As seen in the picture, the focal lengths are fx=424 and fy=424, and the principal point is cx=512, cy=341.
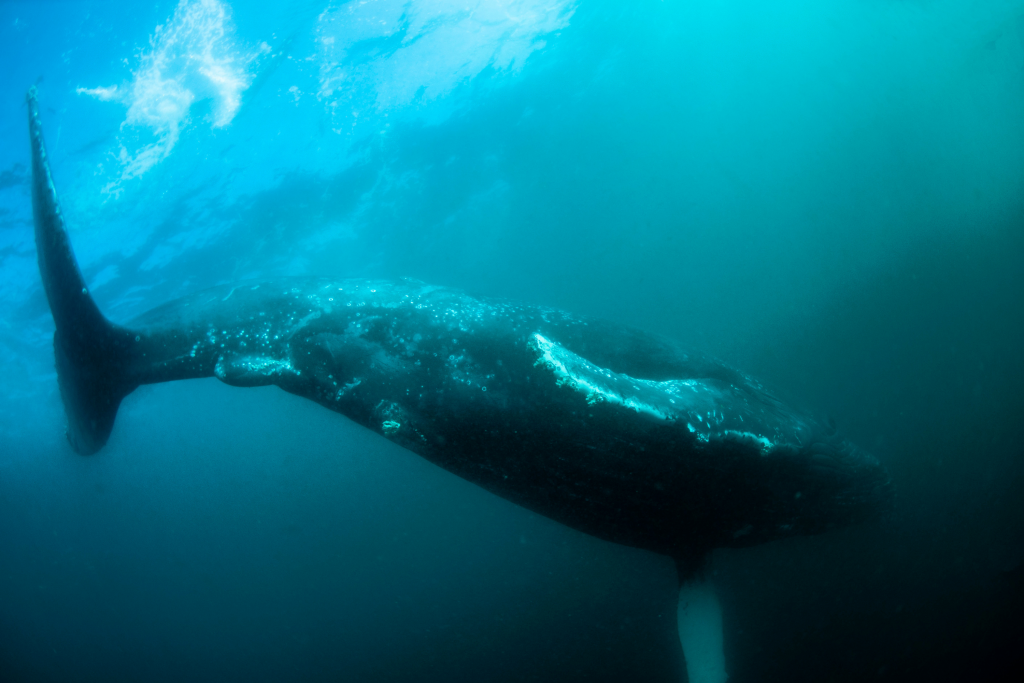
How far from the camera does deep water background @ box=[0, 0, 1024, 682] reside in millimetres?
12297

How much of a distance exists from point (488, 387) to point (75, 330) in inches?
172

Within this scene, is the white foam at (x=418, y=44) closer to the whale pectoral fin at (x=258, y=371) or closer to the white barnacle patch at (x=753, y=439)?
the whale pectoral fin at (x=258, y=371)

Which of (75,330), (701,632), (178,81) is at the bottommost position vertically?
(701,632)

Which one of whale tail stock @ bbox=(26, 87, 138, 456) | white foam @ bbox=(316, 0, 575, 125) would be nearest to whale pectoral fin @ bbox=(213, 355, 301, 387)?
whale tail stock @ bbox=(26, 87, 138, 456)

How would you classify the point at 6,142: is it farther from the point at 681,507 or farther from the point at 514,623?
the point at 514,623

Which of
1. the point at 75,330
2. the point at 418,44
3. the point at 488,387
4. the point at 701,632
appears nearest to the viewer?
the point at 488,387

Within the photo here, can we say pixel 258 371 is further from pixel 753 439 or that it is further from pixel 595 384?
pixel 753 439

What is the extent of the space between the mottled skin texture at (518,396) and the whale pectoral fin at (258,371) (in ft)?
0.04

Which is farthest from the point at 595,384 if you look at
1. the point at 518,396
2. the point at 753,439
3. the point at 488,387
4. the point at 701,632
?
the point at 701,632

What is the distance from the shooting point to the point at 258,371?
416 cm

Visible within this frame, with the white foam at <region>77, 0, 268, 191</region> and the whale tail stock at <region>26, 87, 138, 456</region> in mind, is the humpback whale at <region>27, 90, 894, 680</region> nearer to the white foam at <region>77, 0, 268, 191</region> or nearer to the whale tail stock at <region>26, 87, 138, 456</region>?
the whale tail stock at <region>26, 87, 138, 456</region>

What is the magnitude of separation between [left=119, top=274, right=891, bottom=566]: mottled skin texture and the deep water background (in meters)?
3.94

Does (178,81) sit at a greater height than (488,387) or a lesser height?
greater

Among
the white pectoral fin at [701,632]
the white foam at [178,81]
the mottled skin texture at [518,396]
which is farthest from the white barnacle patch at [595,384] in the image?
the white foam at [178,81]
